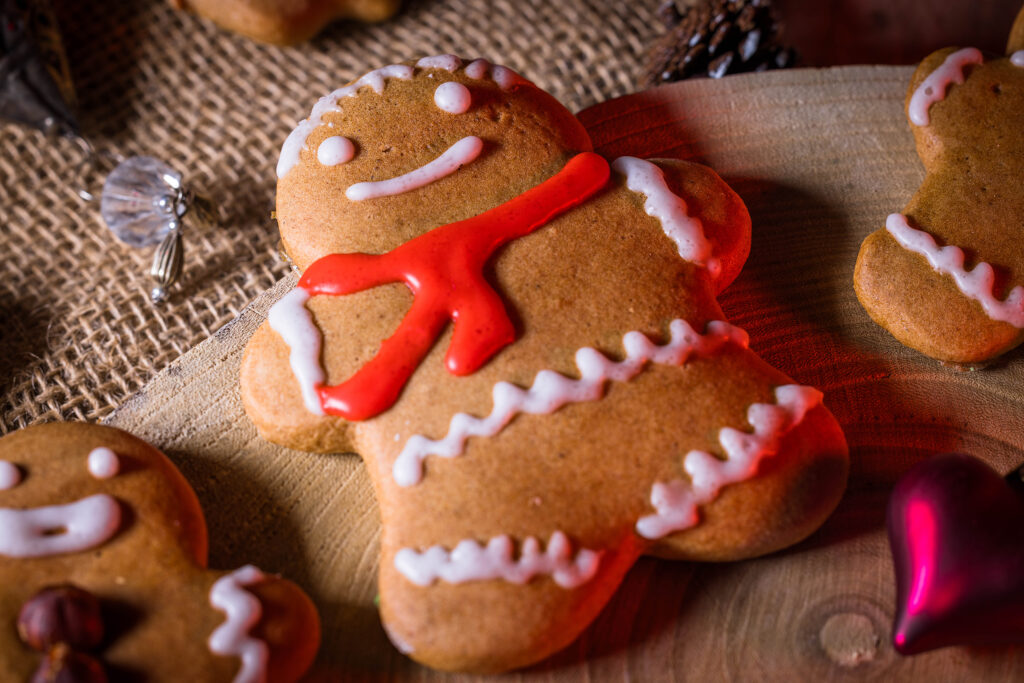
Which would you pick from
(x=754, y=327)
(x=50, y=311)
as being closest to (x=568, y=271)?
(x=754, y=327)

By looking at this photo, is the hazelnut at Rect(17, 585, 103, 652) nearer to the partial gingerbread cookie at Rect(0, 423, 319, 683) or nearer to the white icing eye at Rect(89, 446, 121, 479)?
the partial gingerbread cookie at Rect(0, 423, 319, 683)

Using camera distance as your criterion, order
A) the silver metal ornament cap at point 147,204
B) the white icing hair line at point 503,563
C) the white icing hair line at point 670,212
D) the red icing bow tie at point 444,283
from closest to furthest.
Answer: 1. the white icing hair line at point 503,563
2. the red icing bow tie at point 444,283
3. the white icing hair line at point 670,212
4. the silver metal ornament cap at point 147,204

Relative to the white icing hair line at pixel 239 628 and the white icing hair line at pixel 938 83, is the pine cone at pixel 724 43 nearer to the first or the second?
the white icing hair line at pixel 938 83

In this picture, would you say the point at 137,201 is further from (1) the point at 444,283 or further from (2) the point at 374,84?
(1) the point at 444,283

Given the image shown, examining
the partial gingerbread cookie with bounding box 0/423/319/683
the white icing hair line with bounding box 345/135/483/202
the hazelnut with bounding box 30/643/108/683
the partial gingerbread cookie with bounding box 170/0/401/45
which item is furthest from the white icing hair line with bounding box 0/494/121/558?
the partial gingerbread cookie with bounding box 170/0/401/45

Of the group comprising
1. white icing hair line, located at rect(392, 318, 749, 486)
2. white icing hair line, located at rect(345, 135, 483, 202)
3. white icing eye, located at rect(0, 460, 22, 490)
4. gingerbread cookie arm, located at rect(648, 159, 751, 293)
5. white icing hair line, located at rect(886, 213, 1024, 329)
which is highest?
white icing hair line, located at rect(345, 135, 483, 202)

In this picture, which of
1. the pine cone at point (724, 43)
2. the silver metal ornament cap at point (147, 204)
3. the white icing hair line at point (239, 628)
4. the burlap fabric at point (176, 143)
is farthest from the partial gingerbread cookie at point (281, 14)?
the white icing hair line at point (239, 628)

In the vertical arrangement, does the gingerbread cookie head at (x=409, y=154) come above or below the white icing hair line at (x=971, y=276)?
above
